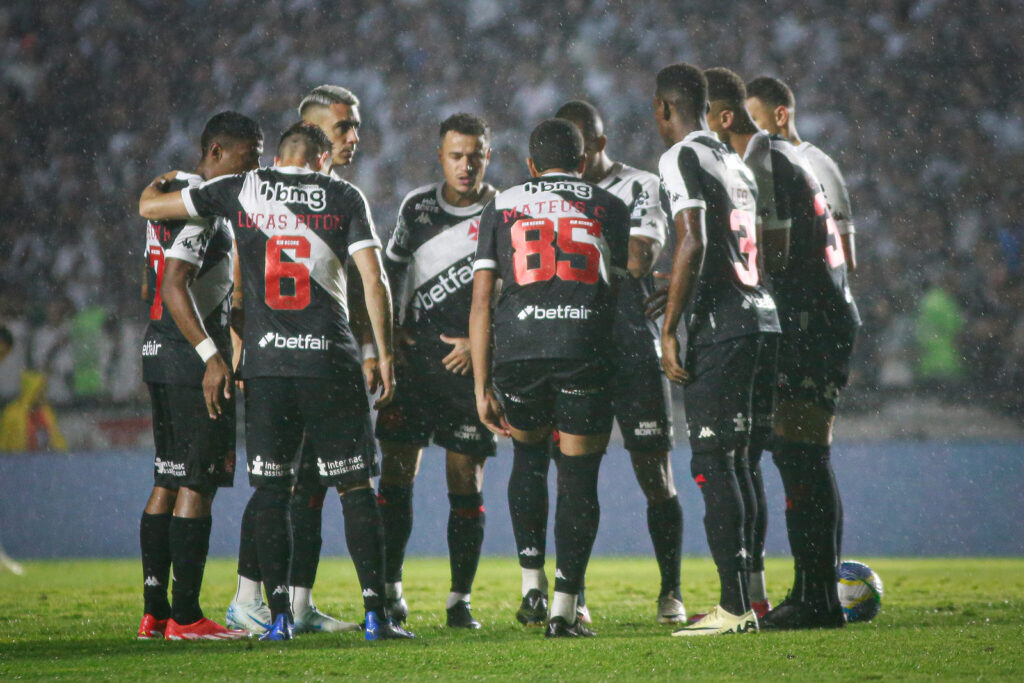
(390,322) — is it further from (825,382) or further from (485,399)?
(825,382)

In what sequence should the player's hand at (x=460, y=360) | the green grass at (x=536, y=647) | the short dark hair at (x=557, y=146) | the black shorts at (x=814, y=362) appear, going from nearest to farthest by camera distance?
the green grass at (x=536, y=647) < the short dark hair at (x=557, y=146) < the black shorts at (x=814, y=362) < the player's hand at (x=460, y=360)

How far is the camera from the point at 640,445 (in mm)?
4141

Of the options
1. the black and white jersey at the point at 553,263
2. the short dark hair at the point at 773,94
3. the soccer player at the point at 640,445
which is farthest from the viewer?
the short dark hair at the point at 773,94

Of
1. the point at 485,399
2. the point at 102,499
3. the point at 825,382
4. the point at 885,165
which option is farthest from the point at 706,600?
the point at 885,165

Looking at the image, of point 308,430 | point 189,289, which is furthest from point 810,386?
point 189,289

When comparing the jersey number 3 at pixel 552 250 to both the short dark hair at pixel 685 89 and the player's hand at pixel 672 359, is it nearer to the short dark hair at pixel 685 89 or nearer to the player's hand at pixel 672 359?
the player's hand at pixel 672 359

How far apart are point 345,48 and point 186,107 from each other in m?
2.11

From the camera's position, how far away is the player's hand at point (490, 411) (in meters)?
3.69

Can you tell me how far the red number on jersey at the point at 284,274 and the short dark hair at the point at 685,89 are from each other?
4.43ft

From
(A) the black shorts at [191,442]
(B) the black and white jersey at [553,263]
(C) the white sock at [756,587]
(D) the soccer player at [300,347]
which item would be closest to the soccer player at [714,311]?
(B) the black and white jersey at [553,263]

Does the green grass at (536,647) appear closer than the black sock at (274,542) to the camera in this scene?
Yes

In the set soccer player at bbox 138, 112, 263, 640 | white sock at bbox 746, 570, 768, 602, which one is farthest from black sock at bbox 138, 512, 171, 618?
white sock at bbox 746, 570, 768, 602

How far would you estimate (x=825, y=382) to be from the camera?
4121 mm

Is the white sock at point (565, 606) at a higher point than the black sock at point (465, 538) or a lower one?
lower
